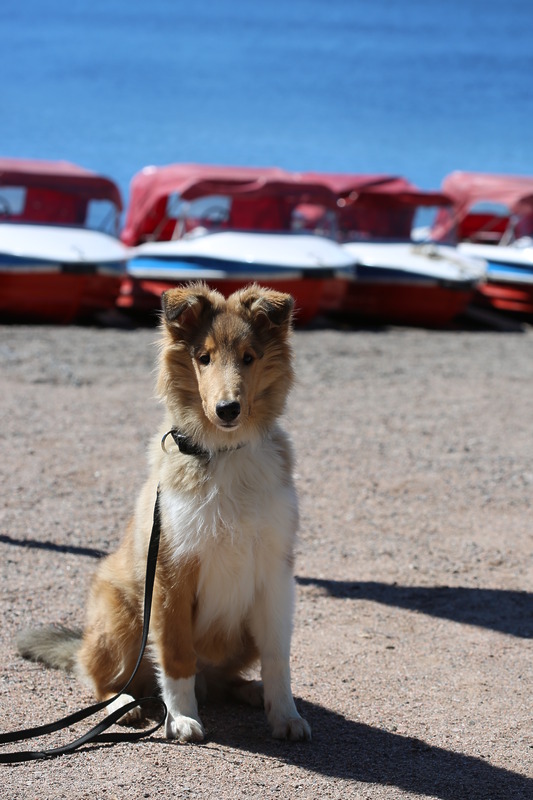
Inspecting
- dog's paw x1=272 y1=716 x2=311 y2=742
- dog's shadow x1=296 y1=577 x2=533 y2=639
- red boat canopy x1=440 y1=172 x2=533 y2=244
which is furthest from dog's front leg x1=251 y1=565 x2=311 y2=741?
red boat canopy x1=440 y1=172 x2=533 y2=244

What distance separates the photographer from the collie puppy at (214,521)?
3740mm

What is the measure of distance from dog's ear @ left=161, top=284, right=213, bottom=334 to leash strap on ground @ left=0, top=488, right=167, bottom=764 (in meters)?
0.68

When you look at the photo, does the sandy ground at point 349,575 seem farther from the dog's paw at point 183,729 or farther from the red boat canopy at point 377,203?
the red boat canopy at point 377,203

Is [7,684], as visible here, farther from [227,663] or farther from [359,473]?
[359,473]

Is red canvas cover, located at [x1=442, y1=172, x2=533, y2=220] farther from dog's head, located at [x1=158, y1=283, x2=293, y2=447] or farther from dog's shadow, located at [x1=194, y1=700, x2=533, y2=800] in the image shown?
dog's shadow, located at [x1=194, y1=700, x2=533, y2=800]

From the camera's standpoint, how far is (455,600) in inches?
216

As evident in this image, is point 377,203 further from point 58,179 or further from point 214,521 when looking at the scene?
point 214,521

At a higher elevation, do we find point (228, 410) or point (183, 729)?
point (228, 410)

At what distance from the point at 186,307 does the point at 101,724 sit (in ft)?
5.17

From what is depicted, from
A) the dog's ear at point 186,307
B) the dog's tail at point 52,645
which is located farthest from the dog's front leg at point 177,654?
the dog's ear at point 186,307

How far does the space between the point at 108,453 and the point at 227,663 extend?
13.2 feet

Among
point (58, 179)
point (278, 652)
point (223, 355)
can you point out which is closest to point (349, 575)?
point (278, 652)

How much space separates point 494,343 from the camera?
14.5 m

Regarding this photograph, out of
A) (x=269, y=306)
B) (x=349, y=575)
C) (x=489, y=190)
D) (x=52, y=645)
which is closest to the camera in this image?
(x=269, y=306)
